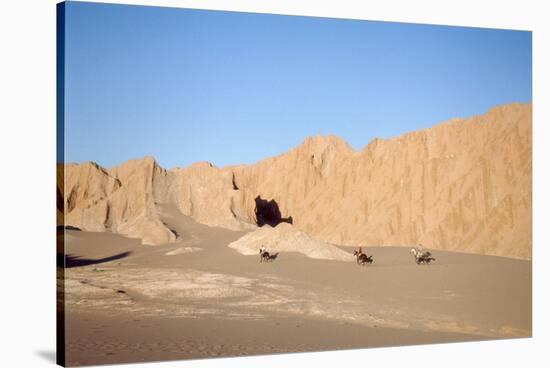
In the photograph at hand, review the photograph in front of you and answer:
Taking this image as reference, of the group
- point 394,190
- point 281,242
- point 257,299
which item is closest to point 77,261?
point 257,299

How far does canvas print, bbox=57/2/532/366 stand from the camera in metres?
12.8

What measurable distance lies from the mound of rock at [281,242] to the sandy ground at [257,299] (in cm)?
11

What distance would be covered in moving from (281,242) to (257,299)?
80 centimetres

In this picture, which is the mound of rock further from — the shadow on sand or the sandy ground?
the shadow on sand

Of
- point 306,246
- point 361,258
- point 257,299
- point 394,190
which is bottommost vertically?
point 257,299

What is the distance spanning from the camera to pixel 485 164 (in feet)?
49.5

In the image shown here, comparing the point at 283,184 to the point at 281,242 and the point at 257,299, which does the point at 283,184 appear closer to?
the point at 281,242

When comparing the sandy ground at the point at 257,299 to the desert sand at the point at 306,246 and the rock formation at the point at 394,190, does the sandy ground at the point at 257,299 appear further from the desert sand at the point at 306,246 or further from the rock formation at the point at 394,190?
the rock formation at the point at 394,190

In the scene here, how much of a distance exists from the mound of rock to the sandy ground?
0.35ft

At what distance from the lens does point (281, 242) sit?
45.9 ft

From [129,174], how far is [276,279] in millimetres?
2333

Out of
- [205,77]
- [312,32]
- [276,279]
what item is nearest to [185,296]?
[276,279]

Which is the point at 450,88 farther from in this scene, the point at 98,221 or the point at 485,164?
the point at 98,221

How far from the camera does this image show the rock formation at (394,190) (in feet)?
46.3
